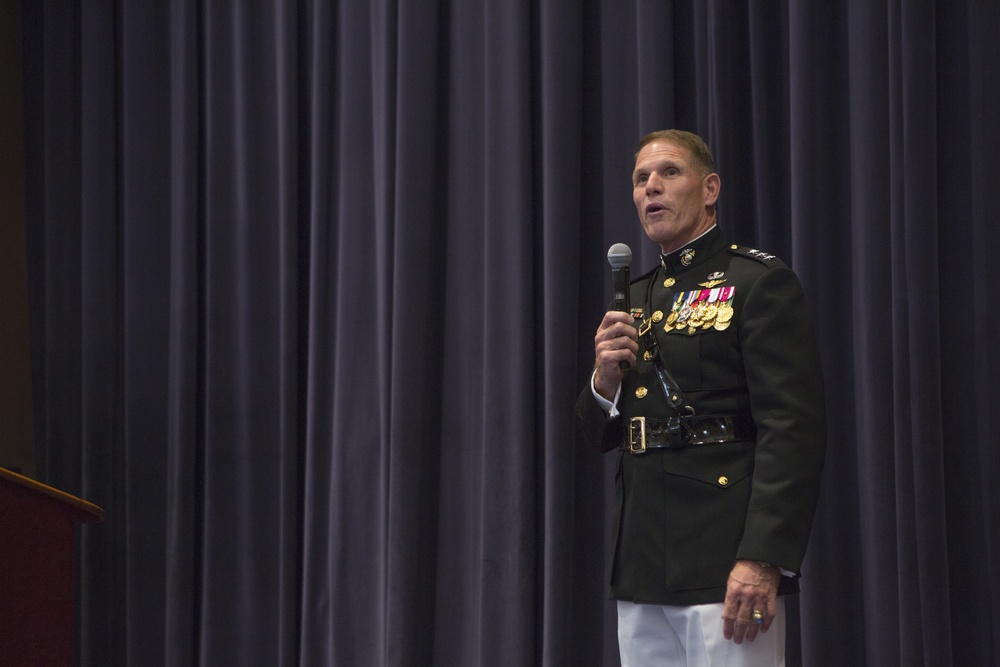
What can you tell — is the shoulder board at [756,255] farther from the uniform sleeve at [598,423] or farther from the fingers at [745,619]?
the fingers at [745,619]

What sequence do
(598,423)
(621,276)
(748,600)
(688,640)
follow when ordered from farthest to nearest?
(598,423), (621,276), (688,640), (748,600)

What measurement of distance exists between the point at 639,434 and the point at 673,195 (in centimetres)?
46

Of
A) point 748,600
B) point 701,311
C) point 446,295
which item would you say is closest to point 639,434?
point 701,311

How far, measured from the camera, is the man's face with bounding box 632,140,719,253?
1991mm

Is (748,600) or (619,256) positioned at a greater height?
(619,256)

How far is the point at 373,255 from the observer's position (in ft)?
10.5

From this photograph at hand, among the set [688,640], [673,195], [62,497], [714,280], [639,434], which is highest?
[673,195]

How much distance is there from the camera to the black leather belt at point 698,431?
1825 mm

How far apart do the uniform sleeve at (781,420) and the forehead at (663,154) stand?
0.33m

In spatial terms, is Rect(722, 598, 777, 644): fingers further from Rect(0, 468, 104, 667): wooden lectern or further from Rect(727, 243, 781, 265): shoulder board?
Rect(0, 468, 104, 667): wooden lectern

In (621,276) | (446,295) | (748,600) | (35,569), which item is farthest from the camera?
(446,295)

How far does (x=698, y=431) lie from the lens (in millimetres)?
1838

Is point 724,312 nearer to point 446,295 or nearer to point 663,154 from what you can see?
point 663,154

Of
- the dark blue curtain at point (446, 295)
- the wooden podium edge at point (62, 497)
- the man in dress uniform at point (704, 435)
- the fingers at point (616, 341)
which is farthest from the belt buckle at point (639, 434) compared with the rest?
the wooden podium edge at point (62, 497)
